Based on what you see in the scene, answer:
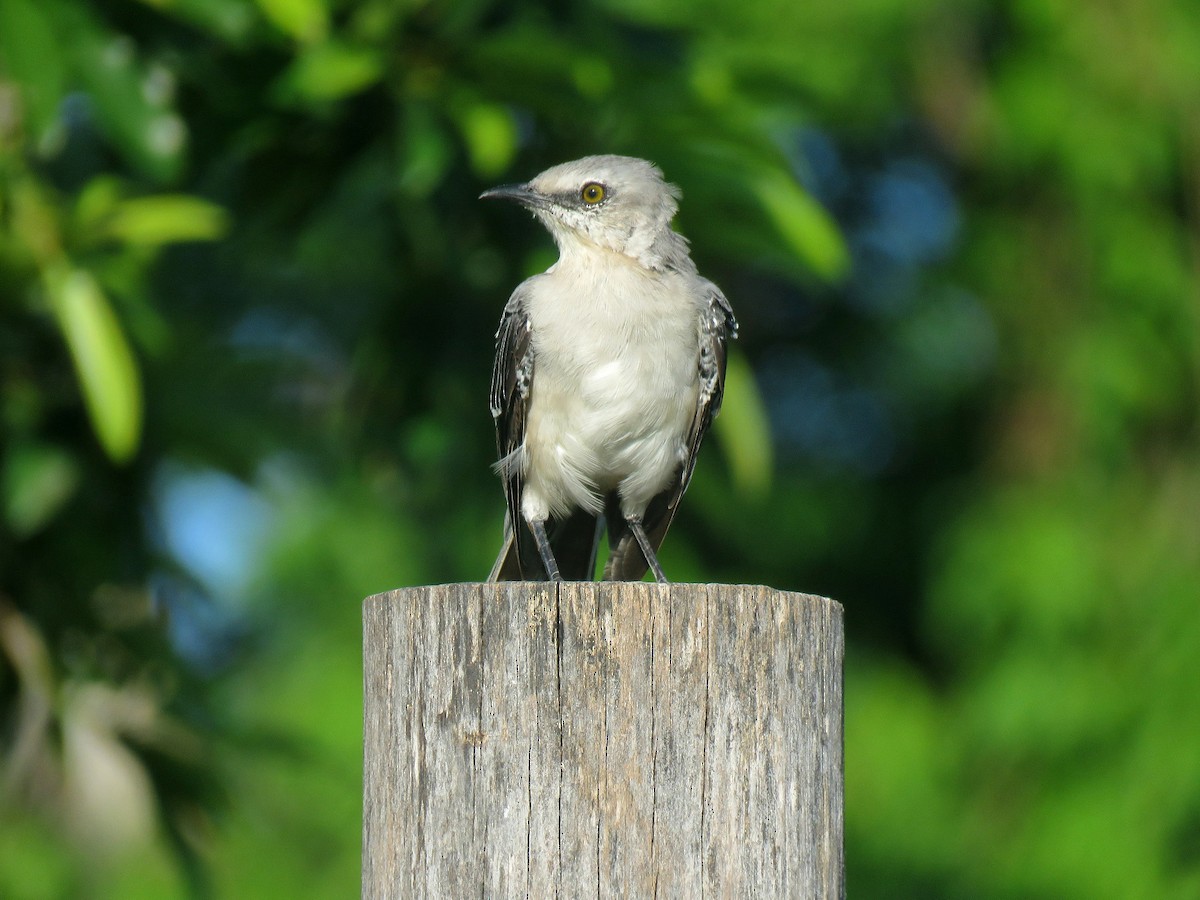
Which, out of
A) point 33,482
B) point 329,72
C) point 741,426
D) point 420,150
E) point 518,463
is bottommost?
point 33,482

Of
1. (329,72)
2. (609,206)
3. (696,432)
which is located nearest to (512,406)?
(696,432)

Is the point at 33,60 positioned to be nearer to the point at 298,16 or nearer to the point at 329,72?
the point at 298,16

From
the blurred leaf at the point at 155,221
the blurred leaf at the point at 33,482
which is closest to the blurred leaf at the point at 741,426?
the blurred leaf at the point at 155,221

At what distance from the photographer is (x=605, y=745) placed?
106 inches

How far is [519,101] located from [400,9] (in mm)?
457

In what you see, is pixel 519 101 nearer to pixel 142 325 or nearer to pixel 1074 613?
pixel 142 325

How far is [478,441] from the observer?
5625 mm

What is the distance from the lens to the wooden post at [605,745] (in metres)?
2.69

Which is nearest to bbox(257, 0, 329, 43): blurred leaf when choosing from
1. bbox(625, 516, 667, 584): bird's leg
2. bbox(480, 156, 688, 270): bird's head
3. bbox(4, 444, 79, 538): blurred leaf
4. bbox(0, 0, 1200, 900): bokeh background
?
bbox(0, 0, 1200, 900): bokeh background

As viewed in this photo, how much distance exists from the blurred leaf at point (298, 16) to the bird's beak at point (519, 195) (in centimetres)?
78

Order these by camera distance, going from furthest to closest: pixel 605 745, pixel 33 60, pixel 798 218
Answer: pixel 798 218, pixel 33 60, pixel 605 745

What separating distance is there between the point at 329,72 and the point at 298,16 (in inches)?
8.6

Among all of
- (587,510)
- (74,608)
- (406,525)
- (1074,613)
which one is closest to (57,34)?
(74,608)

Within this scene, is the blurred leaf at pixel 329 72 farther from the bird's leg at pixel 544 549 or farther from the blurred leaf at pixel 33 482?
the bird's leg at pixel 544 549
